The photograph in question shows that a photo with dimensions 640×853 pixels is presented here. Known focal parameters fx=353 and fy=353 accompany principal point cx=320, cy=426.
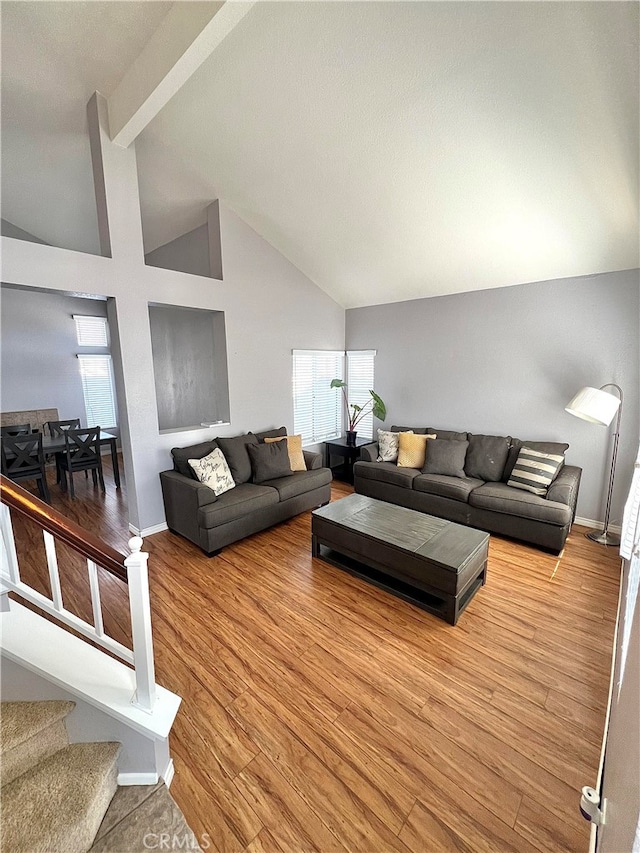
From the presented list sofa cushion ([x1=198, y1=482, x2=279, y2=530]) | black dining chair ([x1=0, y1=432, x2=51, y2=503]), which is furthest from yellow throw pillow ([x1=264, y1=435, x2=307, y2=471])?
black dining chair ([x1=0, y1=432, x2=51, y2=503])

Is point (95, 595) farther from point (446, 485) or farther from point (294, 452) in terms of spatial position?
point (446, 485)

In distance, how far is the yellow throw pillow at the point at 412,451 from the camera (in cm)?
440

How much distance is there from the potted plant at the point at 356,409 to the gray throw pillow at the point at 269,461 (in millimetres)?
1527

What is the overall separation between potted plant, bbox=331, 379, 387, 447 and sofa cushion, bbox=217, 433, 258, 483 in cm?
186

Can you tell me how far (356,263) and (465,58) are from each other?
241cm

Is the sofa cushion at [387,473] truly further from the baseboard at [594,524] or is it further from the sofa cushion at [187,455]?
the sofa cushion at [187,455]

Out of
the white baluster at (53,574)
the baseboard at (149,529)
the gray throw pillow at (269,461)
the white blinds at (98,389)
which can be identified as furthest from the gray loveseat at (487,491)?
the white blinds at (98,389)

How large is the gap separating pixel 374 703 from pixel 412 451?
9.67 feet

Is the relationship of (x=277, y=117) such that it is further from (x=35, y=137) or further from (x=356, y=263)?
(x=35, y=137)

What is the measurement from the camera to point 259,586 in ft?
9.32

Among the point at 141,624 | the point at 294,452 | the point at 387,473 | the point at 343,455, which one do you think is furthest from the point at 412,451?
the point at 141,624

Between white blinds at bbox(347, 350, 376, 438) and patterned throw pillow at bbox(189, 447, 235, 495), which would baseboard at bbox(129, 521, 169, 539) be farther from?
white blinds at bbox(347, 350, 376, 438)

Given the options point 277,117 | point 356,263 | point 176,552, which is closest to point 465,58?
point 277,117

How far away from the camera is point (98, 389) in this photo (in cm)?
688
